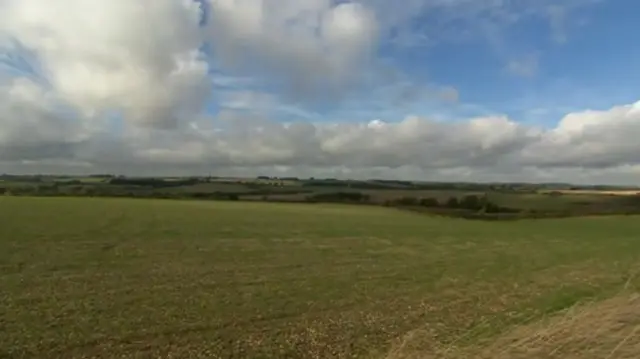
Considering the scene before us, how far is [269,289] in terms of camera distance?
24.7 metres

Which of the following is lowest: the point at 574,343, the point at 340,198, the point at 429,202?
the point at 429,202

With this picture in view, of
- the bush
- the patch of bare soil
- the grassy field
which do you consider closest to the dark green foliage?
the bush

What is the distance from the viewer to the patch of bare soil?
8.27 metres

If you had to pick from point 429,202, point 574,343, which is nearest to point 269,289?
point 574,343

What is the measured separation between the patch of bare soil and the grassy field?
179cm

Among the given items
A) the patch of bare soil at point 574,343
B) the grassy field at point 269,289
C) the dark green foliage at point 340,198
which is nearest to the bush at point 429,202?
the dark green foliage at point 340,198

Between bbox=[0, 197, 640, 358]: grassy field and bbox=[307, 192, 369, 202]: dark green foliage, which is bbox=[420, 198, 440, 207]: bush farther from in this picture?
bbox=[0, 197, 640, 358]: grassy field

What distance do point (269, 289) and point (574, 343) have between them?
1707cm

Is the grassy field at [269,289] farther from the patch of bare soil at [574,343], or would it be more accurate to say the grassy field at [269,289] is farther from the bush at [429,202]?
the bush at [429,202]

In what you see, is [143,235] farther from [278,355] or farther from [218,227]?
[278,355]

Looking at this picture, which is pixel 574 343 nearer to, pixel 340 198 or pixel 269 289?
pixel 269 289

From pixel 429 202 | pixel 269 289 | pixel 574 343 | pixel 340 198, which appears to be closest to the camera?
pixel 574 343

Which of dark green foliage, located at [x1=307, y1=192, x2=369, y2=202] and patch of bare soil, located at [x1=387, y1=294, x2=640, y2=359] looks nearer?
patch of bare soil, located at [x1=387, y1=294, x2=640, y2=359]

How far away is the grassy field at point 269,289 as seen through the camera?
1591cm
